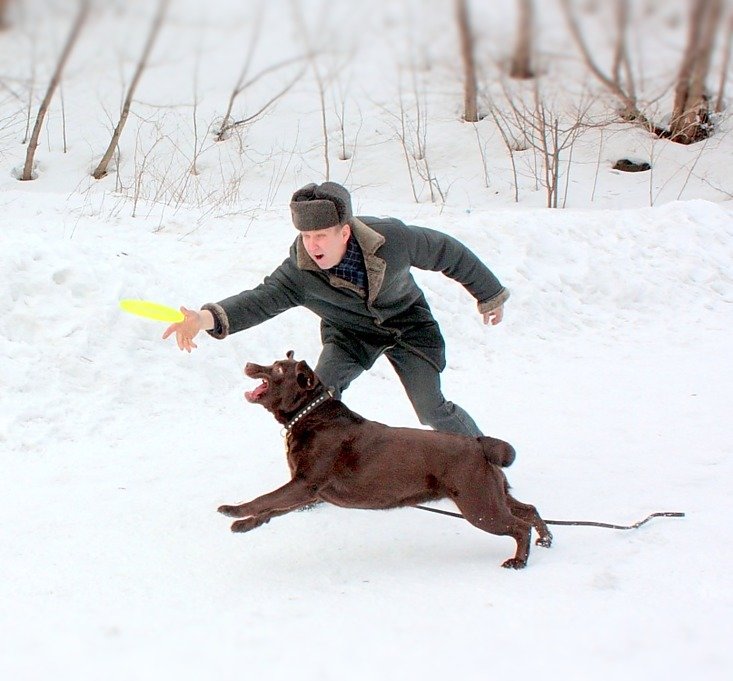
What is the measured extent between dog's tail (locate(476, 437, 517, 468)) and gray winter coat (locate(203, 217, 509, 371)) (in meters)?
0.78

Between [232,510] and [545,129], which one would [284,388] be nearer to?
[232,510]

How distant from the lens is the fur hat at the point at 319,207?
3338 mm

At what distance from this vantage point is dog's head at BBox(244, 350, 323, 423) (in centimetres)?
314

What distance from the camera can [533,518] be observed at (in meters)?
3.37

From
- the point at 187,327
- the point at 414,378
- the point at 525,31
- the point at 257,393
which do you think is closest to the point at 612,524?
the point at 414,378

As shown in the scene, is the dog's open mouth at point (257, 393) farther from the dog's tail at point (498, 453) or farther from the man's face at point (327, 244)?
the dog's tail at point (498, 453)

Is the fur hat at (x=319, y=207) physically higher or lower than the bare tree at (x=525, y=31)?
lower

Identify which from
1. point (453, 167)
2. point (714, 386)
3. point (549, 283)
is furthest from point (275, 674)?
point (453, 167)

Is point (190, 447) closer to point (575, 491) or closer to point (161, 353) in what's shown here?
point (161, 353)

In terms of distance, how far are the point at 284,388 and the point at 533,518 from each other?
117cm

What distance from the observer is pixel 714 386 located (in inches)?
224

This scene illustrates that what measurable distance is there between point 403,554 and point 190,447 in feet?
5.79

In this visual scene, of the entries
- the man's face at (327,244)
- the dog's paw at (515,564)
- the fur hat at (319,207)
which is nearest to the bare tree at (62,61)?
the fur hat at (319,207)

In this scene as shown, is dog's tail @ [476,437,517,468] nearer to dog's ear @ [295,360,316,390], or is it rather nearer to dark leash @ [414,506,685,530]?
dark leash @ [414,506,685,530]
